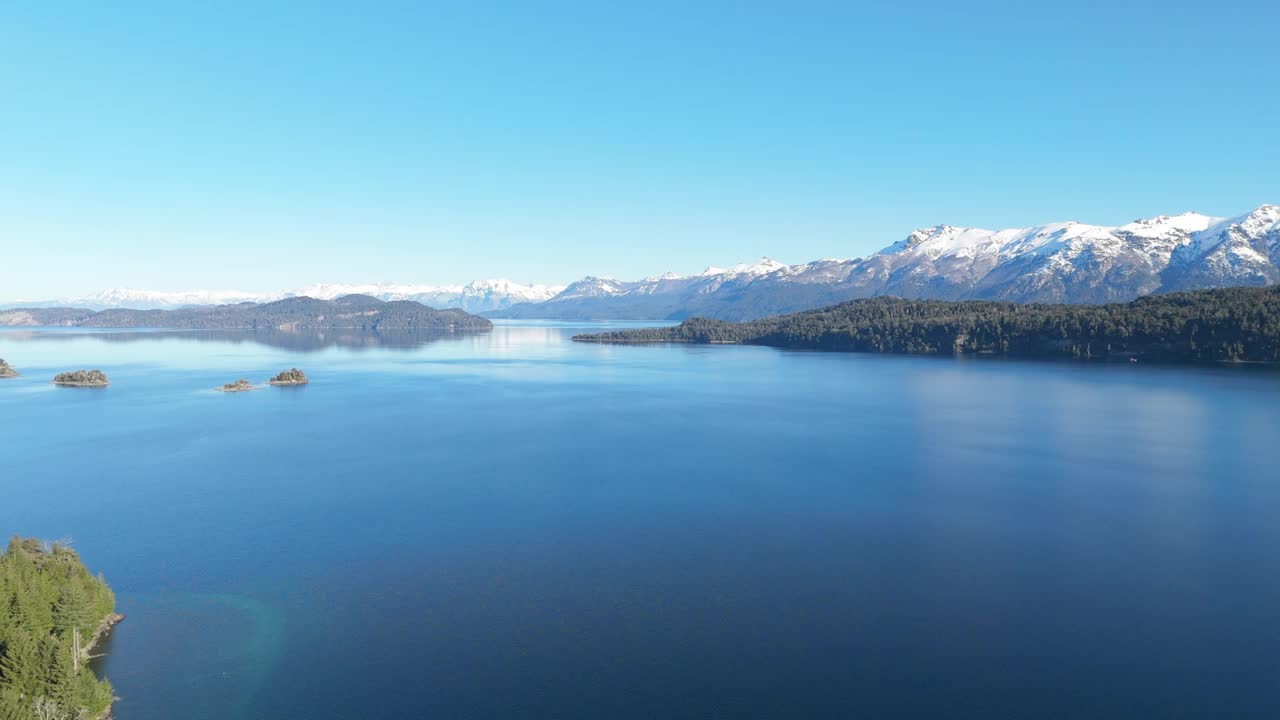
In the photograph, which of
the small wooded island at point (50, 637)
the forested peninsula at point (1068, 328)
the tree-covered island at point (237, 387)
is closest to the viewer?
the small wooded island at point (50, 637)

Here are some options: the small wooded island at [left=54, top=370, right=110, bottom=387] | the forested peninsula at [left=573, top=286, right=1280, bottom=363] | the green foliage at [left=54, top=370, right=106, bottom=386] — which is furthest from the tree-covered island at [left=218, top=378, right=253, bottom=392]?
the forested peninsula at [left=573, top=286, right=1280, bottom=363]

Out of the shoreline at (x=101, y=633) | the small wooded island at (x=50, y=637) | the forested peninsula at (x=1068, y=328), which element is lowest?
the shoreline at (x=101, y=633)

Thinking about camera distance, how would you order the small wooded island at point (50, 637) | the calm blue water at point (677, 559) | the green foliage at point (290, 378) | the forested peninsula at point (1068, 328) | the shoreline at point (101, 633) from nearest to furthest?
the small wooded island at point (50, 637) < the calm blue water at point (677, 559) < the shoreline at point (101, 633) < the green foliage at point (290, 378) < the forested peninsula at point (1068, 328)

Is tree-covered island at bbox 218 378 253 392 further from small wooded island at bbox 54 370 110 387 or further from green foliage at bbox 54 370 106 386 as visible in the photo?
green foliage at bbox 54 370 106 386

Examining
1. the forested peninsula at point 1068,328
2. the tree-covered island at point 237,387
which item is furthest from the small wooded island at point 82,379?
the forested peninsula at point 1068,328

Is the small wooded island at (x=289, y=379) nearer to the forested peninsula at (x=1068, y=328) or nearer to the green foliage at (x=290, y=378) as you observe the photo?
the green foliage at (x=290, y=378)

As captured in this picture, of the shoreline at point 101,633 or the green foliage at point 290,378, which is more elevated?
the green foliage at point 290,378

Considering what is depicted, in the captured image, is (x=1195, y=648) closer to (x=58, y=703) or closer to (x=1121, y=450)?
(x=58, y=703)


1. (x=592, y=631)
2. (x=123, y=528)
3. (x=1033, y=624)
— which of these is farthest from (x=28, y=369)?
(x=1033, y=624)
